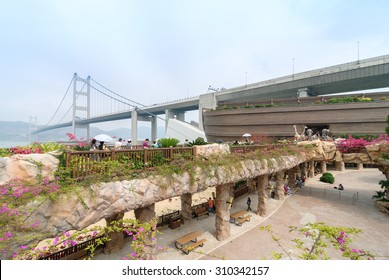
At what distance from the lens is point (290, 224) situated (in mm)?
13719

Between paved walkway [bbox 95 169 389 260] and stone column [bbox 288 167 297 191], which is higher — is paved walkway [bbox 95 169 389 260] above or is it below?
below

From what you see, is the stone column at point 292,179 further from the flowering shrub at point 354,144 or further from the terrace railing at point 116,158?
the terrace railing at point 116,158

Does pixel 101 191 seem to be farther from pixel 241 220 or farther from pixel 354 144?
pixel 354 144

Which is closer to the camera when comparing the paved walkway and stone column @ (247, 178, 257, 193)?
the paved walkway

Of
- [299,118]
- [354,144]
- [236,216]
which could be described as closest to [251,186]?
[236,216]

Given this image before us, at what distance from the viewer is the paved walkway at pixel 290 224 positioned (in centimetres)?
1061

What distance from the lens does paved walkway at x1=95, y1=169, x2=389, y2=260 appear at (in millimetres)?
10609

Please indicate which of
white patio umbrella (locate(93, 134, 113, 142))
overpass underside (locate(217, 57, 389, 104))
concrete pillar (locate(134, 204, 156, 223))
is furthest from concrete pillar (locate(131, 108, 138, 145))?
concrete pillar (locate(134, 204, 156, 223))

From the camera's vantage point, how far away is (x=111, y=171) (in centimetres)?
694

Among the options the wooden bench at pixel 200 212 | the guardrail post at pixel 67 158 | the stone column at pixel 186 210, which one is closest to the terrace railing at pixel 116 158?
the guardrail post at pixel 67 158

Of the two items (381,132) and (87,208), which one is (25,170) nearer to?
(87,208)

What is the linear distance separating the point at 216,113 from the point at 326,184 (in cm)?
2501

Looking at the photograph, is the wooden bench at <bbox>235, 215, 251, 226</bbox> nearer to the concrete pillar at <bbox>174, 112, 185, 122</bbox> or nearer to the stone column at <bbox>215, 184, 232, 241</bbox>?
the stone column at <bbox>215, 184, 232, 241</bbox>

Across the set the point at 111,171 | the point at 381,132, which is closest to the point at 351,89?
the point at 381,132
